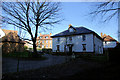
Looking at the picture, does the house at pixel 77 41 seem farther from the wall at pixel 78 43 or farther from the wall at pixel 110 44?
the wall at pixel 110 44

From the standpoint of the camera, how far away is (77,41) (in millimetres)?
27391

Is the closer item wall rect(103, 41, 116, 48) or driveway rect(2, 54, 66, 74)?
driveway rect(2, 54, 66, 74)

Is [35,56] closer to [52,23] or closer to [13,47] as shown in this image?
[52,23]

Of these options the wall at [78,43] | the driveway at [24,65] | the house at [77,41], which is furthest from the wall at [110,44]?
the driveway at [24,65]

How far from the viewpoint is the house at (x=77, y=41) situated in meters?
25.1

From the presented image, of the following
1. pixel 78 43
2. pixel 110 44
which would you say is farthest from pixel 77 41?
pixel 110 44

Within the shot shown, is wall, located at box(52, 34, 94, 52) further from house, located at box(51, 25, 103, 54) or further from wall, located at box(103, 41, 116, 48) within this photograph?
wall, located at box(103, 41, 116, 48)

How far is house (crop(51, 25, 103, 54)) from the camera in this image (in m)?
25.1

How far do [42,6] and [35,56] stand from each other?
9.71m

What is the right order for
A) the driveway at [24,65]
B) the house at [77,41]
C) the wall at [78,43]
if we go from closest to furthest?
the driveway at [24,65]
the wall at [78,43]
the house at [77,41]

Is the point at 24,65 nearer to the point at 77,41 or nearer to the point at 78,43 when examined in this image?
the point at 78,43

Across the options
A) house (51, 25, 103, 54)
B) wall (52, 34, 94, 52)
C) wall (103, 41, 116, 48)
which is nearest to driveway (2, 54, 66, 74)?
wall (52, 34, 94, 52)

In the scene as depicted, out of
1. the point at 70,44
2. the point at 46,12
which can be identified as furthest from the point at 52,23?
the point at 70,44

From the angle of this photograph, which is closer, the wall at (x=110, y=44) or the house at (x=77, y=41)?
the house at (x=77, y=41)
